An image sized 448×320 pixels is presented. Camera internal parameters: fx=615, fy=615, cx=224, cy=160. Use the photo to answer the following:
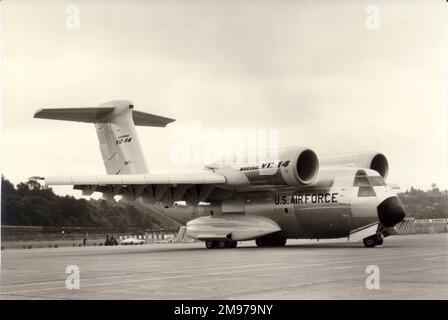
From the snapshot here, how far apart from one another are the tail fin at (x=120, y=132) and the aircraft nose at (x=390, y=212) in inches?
471

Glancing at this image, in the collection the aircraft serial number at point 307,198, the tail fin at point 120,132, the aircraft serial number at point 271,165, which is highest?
the tail fin at point 120,132

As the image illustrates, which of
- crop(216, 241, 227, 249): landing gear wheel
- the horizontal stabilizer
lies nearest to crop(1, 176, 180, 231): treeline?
the horizontal stabilizer

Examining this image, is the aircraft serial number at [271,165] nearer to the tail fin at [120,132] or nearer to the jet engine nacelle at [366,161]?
the jet engine nacelle at [366,161]

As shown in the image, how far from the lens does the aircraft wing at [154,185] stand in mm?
23625

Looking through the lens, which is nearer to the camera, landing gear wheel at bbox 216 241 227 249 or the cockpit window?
the cockpit window

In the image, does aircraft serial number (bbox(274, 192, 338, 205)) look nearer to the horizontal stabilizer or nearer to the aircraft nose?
the aircraft nose

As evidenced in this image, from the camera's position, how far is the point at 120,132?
97.7 feet

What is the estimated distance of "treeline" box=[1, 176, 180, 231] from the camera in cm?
4244

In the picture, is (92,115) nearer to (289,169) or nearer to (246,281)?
(289,169)

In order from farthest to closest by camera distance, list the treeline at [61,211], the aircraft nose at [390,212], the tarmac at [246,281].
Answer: the treeline at [61,211]
the aircraft nose at [390,212]
the tarmac at [246,281]

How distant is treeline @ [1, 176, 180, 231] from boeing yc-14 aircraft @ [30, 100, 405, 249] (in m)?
10.6

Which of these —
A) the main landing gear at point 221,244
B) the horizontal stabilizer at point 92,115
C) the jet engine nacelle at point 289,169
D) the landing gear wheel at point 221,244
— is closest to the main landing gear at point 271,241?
the main landing gear at point 221,244

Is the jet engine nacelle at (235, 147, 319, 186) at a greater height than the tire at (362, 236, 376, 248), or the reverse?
the jet engine nacelle at (235, 147, 319, 186)
